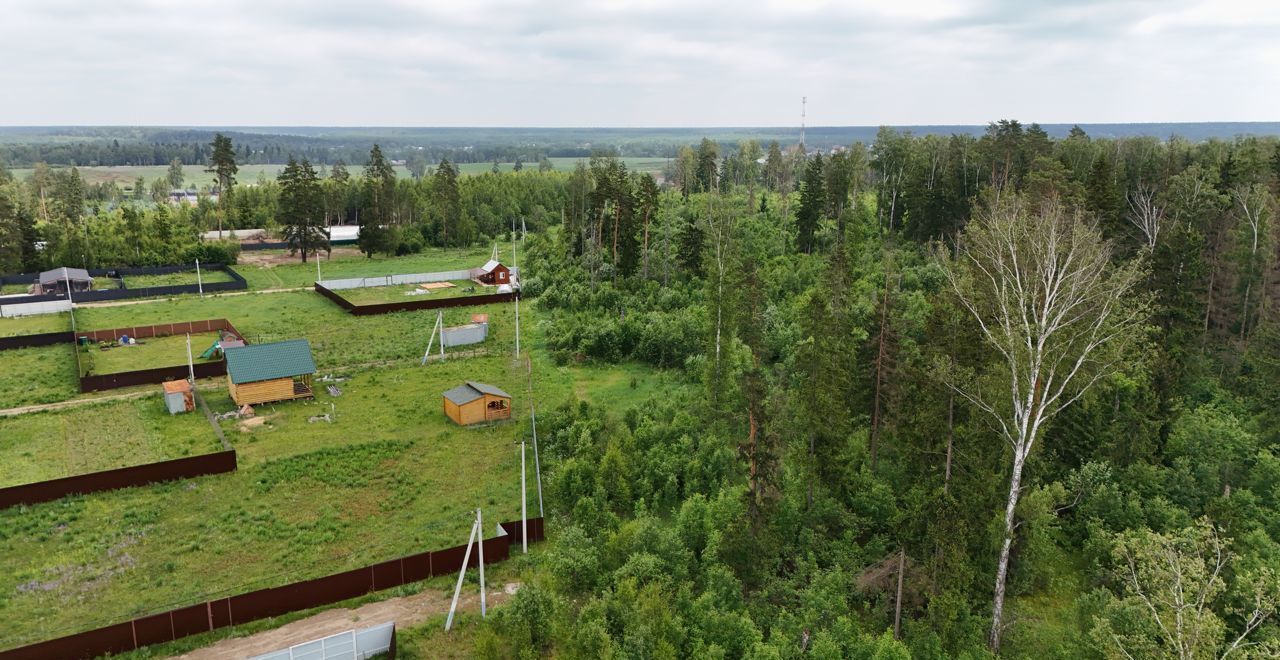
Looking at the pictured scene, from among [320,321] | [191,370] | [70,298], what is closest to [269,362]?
[191,370]

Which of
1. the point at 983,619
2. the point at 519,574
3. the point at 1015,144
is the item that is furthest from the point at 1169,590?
the point at 1015,144

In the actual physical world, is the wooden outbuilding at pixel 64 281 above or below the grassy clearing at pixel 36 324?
above

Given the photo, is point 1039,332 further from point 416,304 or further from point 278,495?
point 416,304

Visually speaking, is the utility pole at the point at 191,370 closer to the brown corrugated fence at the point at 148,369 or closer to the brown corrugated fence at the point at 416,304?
the brown corrugated fence at the point at 148,369

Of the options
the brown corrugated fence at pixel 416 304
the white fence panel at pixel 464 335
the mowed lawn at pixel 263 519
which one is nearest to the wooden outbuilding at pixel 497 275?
the brown corrugated fence at pixel 416 304

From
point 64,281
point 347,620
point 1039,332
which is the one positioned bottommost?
point 347,620

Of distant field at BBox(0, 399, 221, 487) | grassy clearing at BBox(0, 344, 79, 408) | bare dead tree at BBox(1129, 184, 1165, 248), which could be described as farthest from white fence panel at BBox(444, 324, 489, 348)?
bare dead tree at BBox(1129, 184, 1165, 248)
